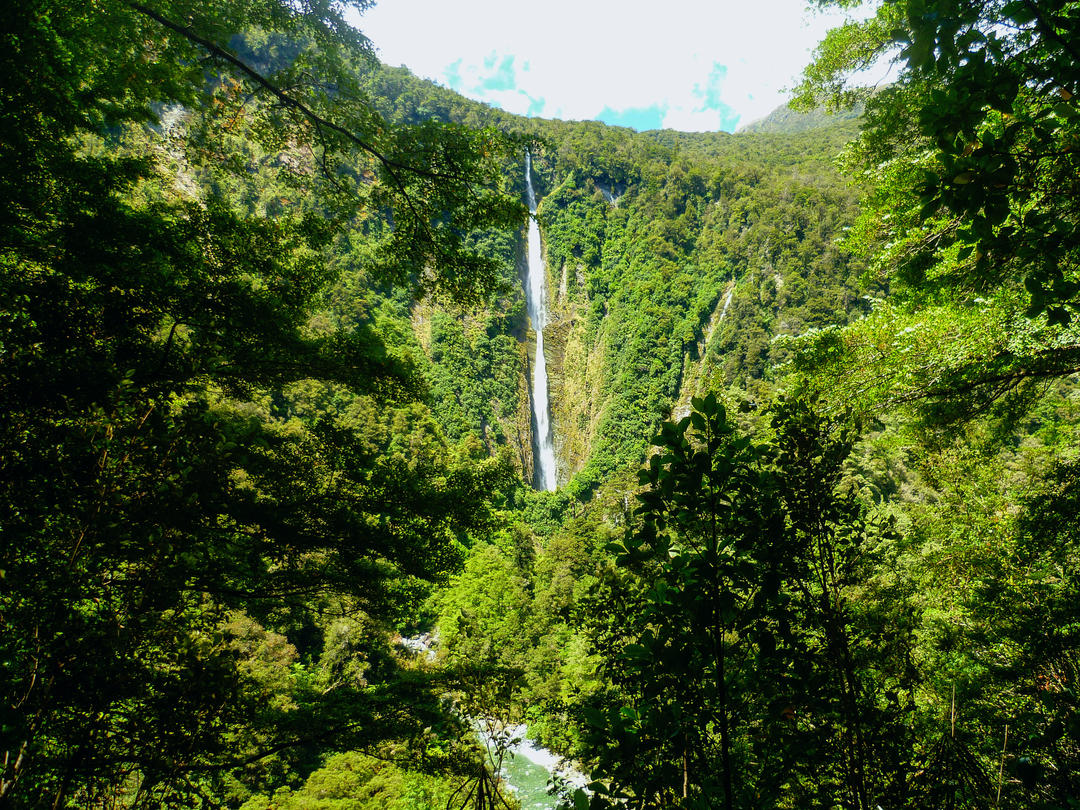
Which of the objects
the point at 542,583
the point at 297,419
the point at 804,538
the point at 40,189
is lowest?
the point at 542,583

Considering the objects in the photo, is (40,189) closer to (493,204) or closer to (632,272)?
(493,204)

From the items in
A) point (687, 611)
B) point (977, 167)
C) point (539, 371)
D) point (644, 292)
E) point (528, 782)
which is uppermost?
point (644, 292)

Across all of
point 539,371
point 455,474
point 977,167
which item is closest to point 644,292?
point 539,371

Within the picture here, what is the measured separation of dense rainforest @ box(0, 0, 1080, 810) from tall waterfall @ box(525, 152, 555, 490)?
3196cm

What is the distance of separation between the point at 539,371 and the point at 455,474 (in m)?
42.5

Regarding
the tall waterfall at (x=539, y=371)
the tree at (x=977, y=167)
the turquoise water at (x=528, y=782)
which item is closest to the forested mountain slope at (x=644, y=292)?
the tall waterfall at (x=539, y=371)

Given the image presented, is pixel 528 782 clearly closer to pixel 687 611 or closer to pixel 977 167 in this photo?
pixel 687 611

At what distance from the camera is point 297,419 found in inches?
1145

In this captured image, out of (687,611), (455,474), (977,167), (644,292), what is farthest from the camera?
(644,292)

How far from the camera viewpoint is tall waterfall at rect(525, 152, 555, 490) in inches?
1712

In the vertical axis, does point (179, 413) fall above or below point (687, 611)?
above

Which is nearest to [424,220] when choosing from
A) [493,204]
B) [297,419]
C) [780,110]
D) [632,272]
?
[493,204]

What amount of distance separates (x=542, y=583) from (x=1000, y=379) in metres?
23.6

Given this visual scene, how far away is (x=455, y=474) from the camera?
5.60 metres
